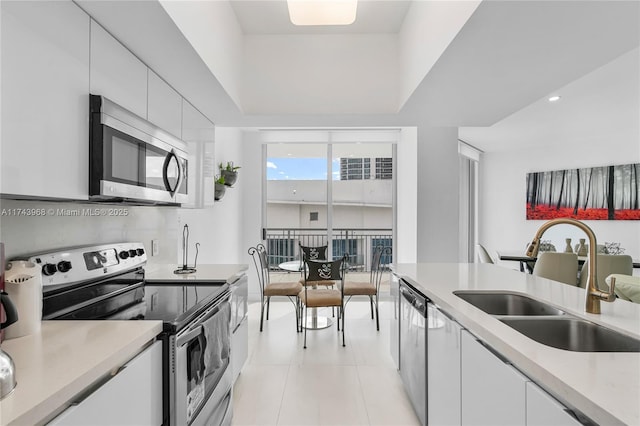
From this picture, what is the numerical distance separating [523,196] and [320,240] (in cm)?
406

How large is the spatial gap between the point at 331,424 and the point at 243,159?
4.07 m

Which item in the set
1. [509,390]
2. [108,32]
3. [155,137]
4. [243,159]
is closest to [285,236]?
[243,159]

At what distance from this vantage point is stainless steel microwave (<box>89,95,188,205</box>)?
131cm

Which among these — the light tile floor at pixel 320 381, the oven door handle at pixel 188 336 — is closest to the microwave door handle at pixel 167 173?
the oven door handle at pixel 188 336

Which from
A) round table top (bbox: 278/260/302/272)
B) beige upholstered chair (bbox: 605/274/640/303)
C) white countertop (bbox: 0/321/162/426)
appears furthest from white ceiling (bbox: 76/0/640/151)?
round table top (bbox: 278/260/302/272)

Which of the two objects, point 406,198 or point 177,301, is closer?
point 177,301

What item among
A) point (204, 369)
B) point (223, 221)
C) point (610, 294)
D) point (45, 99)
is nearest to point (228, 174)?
point (223, 221)

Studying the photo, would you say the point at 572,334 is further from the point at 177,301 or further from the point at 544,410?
the point at 177,301

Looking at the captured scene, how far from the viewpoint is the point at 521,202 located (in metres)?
6.51

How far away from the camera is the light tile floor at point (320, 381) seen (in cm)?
220

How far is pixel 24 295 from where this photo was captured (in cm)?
115

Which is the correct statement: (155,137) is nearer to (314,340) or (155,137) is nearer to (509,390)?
(509,390)

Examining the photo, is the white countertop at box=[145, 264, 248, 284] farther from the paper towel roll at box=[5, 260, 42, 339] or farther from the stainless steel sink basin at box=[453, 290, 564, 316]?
the stainless steel sink basin at box=[453, 290, 564, 316]

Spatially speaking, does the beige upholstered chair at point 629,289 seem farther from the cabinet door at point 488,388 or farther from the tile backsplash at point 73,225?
the tile backsplash at point 73,225
